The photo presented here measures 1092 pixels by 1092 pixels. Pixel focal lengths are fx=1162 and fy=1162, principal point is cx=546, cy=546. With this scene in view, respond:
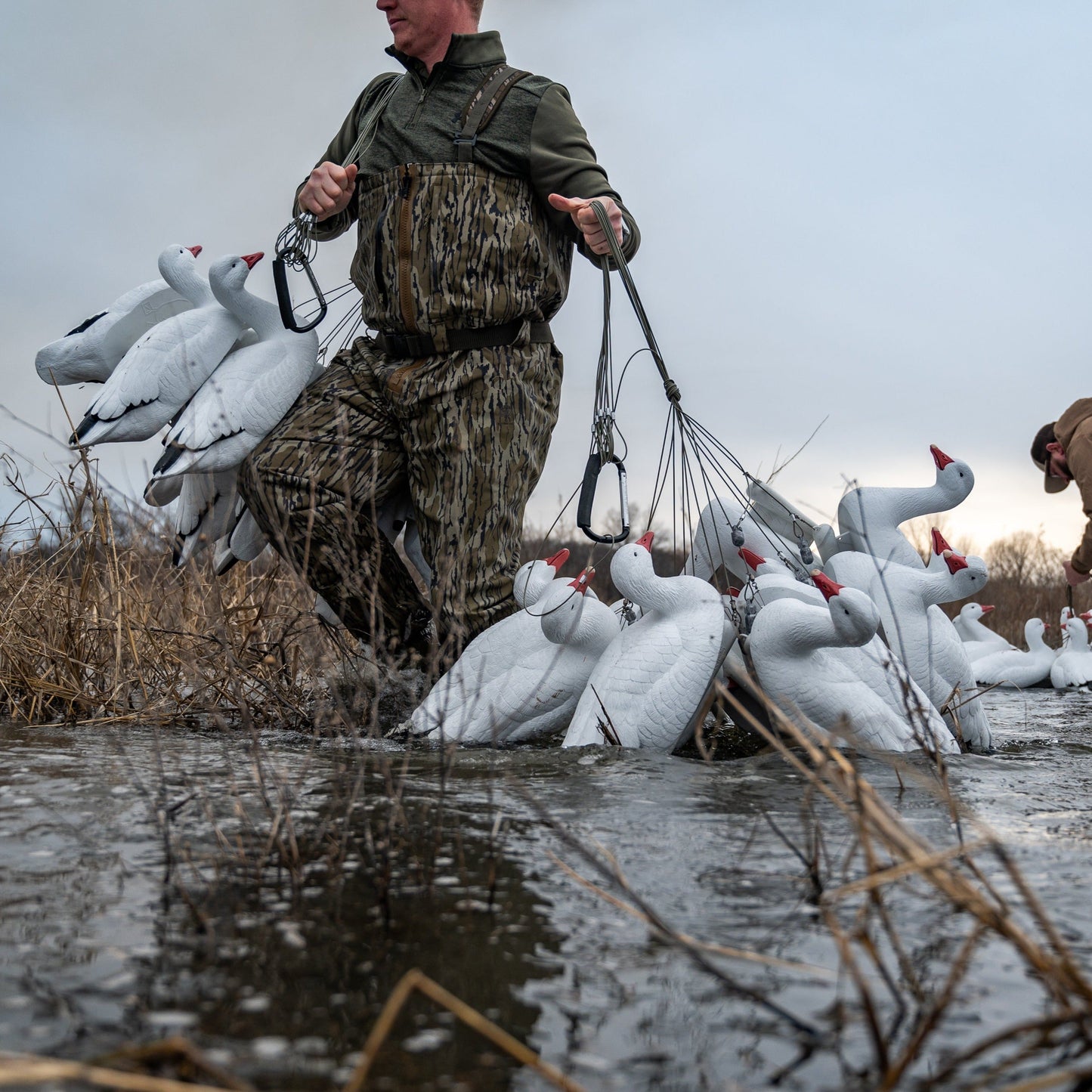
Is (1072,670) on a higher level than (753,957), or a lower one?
higher

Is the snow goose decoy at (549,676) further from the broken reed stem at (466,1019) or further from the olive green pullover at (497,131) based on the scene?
the broken reed stem at (466,1019)

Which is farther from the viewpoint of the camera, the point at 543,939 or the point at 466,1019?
the point at 543,939

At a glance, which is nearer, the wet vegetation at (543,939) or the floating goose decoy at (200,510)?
the wet vegetation at (543,939)

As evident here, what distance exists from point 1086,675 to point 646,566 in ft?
21.2

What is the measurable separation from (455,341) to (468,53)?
45.7 inches

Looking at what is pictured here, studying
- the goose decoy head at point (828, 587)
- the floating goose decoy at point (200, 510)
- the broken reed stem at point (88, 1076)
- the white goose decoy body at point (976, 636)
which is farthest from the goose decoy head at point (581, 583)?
the white goose decoy body at point (976, 636)

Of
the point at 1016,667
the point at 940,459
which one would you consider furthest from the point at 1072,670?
the point at 940,459

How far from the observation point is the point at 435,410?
4.36 meters

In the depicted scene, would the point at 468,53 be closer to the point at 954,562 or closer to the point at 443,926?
the point at 954,562

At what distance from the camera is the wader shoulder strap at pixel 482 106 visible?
4.39m

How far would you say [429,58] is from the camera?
15.0 ft

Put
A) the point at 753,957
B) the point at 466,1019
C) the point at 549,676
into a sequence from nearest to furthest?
1. the point at 466,1019
2. the point at 753,957
3. the point at 549,676

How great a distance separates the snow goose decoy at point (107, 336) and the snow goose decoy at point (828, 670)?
112 inches

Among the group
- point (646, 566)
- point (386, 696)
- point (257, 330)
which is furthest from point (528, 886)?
point (257, 330)
